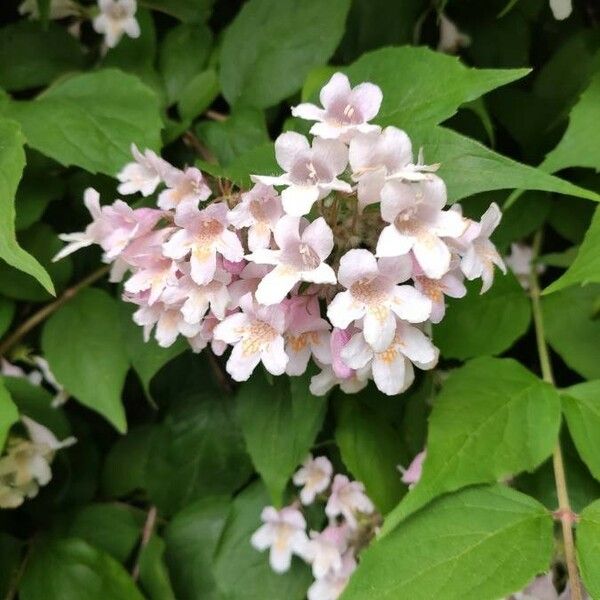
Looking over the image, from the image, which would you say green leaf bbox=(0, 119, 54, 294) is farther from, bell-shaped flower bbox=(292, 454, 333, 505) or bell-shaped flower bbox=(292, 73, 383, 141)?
bell-shaped flower bbox=(292, 454, 333, 505)

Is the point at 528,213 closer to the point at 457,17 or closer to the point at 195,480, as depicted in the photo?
the point at 457,17

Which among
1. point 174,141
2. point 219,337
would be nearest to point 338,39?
point 174,141

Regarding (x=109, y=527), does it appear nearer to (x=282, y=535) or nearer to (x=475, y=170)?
(x=282, y=535)

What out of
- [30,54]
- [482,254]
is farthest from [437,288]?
[30,54]

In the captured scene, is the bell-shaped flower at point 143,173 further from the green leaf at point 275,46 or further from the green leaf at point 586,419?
the green leaf at point 586,419

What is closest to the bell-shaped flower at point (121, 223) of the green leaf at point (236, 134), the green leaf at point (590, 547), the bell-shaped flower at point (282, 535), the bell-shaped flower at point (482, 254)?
the green leaf at point (236, 134)

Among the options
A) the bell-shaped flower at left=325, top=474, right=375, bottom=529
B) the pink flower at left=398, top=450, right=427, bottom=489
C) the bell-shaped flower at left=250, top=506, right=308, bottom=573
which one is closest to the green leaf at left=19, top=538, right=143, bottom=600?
the bell-shaped flower at left=250, top=506, right=308, bottom=573
